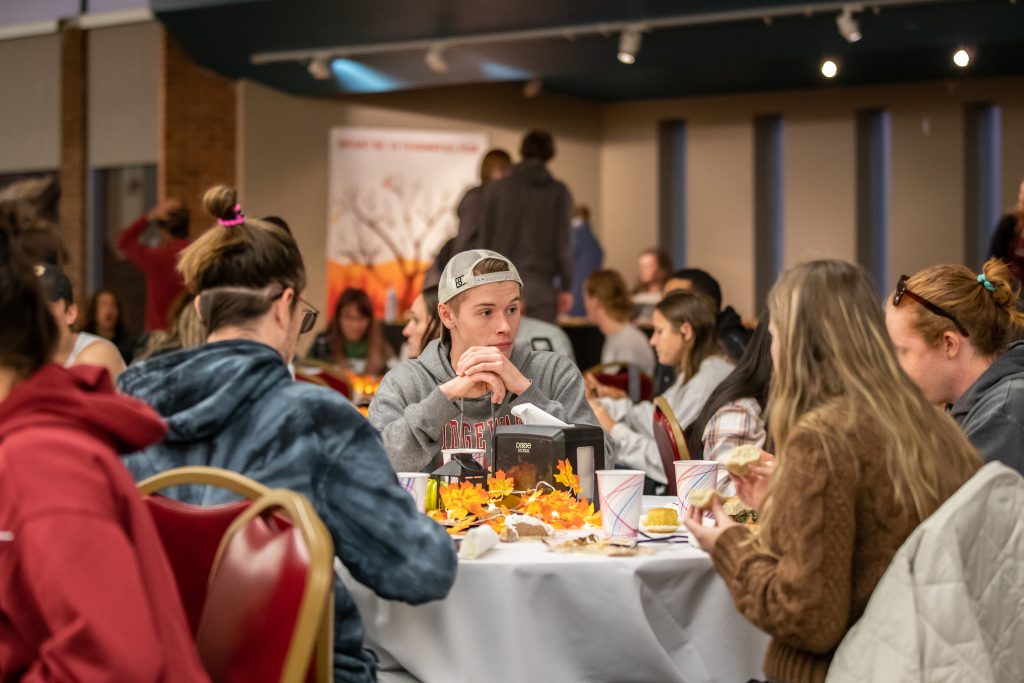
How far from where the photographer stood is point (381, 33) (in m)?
9.19

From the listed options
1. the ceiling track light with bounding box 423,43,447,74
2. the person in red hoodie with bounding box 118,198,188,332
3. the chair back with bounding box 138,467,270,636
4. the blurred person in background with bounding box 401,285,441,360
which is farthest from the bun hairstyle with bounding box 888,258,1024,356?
the ceiling track light with bounding box 423,43,447,74

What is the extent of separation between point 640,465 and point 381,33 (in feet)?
16.5

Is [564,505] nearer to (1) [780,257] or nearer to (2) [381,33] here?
(2) [381,33]

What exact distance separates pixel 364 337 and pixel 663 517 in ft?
18.5

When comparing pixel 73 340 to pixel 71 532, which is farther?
pixel 73 340

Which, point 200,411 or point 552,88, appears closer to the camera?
point 200,411

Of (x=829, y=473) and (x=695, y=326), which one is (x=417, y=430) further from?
(x=695, y=326)

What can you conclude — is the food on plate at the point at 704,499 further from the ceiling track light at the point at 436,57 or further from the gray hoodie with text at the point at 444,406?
the ceiling track light at the point at 436,57

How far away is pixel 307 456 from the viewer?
2.16 metres

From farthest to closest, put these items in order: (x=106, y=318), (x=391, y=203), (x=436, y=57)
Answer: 1. (x=391, y=203)
2. (x=436, y=57)
3. (x=106, y=318)

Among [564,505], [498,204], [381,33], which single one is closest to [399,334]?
[498,204]

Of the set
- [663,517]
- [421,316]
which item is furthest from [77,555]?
[421,316]

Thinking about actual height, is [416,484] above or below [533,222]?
below

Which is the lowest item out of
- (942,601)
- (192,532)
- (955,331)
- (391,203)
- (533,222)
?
(942,601)
